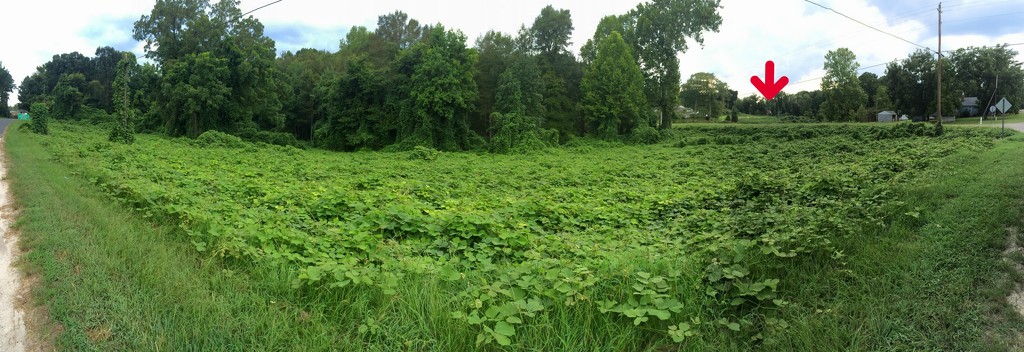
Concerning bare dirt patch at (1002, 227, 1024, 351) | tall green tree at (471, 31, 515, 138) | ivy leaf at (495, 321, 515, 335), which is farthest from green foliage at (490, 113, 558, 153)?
ivy leaf at (495, 321, 515, 335)

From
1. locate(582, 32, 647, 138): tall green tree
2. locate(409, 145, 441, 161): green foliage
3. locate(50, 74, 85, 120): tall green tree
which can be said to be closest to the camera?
locate(409, 145, 441, 161): green foliage

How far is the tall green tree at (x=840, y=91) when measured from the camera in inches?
1378

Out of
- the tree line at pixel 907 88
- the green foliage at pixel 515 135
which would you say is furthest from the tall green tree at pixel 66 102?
the tree line at pixel 907 88

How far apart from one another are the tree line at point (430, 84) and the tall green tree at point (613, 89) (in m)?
0.08

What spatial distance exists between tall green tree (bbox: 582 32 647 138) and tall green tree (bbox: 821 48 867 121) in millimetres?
13247

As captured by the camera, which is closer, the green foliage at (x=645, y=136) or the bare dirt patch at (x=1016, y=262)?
the bare dirt patch at (x=1016, y=262)

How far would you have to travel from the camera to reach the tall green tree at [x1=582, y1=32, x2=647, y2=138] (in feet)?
111

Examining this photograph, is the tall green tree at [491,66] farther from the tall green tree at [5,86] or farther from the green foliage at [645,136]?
the tall green tree at [5,86]

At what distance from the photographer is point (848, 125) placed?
85.4ft

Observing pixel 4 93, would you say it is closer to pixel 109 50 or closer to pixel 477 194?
pixel 109 50

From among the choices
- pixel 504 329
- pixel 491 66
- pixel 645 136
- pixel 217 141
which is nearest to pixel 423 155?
pixel 217 141

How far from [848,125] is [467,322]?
29.3 meters

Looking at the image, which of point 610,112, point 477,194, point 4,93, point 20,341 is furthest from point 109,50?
point 20,341

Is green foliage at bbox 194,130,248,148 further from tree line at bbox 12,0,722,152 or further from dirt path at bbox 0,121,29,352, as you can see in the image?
dirt path at bbox 0,121,29,352
